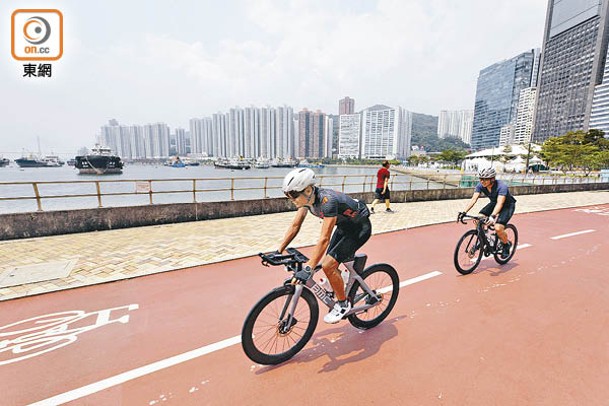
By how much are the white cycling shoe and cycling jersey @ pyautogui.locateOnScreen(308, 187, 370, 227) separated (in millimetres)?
909

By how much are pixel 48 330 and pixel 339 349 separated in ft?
11.6

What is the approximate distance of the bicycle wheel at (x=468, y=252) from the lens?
517cm

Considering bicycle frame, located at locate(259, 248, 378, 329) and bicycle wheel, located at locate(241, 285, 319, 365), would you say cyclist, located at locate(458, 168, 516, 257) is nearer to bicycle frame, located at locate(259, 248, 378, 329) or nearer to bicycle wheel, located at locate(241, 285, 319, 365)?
bicycle frame, located at locate(259, 248, 378, 329)

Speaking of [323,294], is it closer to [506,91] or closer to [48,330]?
[48,330]

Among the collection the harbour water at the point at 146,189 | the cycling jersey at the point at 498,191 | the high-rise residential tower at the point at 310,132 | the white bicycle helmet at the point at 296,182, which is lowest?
the harbour water at the point at 146,189

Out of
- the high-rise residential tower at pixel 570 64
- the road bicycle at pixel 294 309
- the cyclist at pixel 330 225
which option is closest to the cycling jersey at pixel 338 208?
the cyclist at pixel 330 225

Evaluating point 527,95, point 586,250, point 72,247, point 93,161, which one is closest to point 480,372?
point 586,250

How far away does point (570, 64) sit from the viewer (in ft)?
413

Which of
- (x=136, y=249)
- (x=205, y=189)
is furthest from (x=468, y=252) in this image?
(x=205, y=189)

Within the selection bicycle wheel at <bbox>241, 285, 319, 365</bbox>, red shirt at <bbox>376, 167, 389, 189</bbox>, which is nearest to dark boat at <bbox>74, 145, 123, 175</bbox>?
red shirt at <bbox>376, 167, 389, 189</bbox>

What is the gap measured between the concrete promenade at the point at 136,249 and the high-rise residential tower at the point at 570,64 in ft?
521

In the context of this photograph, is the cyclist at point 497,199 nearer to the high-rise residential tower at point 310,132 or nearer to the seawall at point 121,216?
the seawall at point 121,216

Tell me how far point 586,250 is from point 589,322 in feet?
13.9

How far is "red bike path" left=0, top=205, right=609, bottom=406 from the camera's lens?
2.56 metres
